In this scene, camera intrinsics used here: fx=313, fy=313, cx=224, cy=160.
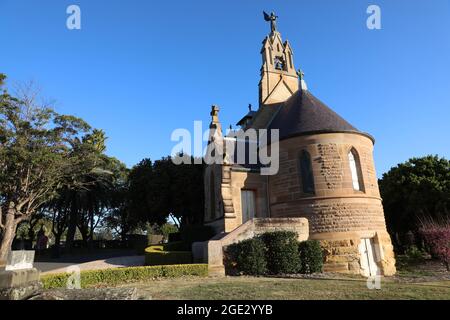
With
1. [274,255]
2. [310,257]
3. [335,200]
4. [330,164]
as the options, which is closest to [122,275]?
[274,255]

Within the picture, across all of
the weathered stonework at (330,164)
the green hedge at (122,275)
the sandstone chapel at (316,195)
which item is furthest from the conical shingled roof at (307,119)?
the green hedge at (122,275)

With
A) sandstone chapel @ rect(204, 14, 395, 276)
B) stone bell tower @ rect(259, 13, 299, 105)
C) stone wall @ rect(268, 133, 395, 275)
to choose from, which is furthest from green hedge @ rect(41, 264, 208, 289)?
stone bell tower @ rect(259, 13, 299, 105)

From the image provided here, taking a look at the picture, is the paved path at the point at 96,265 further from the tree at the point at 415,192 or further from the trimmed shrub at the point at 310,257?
the tree at the point at 415,192

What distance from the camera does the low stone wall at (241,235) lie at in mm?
13828

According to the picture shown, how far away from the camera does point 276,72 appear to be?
30547 mm

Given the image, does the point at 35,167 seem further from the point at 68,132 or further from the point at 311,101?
the point at 311,101

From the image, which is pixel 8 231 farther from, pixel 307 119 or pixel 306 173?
pixel 307 119

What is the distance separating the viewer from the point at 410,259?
22.6 m

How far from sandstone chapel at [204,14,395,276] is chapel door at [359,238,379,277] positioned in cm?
5

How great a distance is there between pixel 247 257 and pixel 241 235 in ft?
3.87

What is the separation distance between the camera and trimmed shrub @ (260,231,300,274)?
14.2 meters

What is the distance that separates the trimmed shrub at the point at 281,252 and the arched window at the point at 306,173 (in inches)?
152

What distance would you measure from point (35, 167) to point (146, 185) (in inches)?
418
